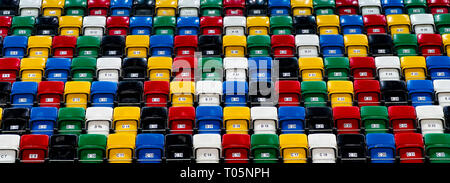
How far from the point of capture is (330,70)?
28.9ft

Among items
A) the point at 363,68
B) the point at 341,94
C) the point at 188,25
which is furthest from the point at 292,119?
the point at 188,25

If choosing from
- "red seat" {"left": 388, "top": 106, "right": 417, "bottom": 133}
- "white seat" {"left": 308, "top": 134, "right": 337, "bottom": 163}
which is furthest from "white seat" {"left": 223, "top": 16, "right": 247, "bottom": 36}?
"red seat" {"left": 388, "top": 106, "right": 417, "bottom": 133}

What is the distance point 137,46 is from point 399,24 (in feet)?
14.2

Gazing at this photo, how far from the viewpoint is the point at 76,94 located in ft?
27.3

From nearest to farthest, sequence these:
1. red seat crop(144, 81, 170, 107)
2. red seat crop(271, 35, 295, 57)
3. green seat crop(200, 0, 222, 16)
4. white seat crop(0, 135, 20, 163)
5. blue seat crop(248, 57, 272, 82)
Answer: white seat crop(0, 135, 20, 163) → red seat crop(144, 81, 170, 107) → blue seat crop(248, 57, 272, 82) → red seat crop(271, 35, 295, 57) → green seat crop(200, 0, 222, 16)

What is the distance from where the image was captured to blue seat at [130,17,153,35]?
31.9 ft

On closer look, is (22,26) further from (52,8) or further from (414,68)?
(414,68)

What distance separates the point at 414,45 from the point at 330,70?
1.53m

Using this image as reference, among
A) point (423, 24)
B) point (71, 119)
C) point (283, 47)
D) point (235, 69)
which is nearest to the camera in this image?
point (71, 119)

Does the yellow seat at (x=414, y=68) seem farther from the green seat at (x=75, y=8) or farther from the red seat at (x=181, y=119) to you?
the green seat at (x=75, y=8)

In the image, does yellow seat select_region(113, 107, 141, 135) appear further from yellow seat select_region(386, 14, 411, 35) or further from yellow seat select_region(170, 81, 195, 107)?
yellow seat select_region(386, 14, 411, 35)

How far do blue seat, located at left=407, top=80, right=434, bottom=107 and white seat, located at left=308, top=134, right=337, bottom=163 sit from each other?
1.60 m

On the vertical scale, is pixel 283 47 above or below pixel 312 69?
above
